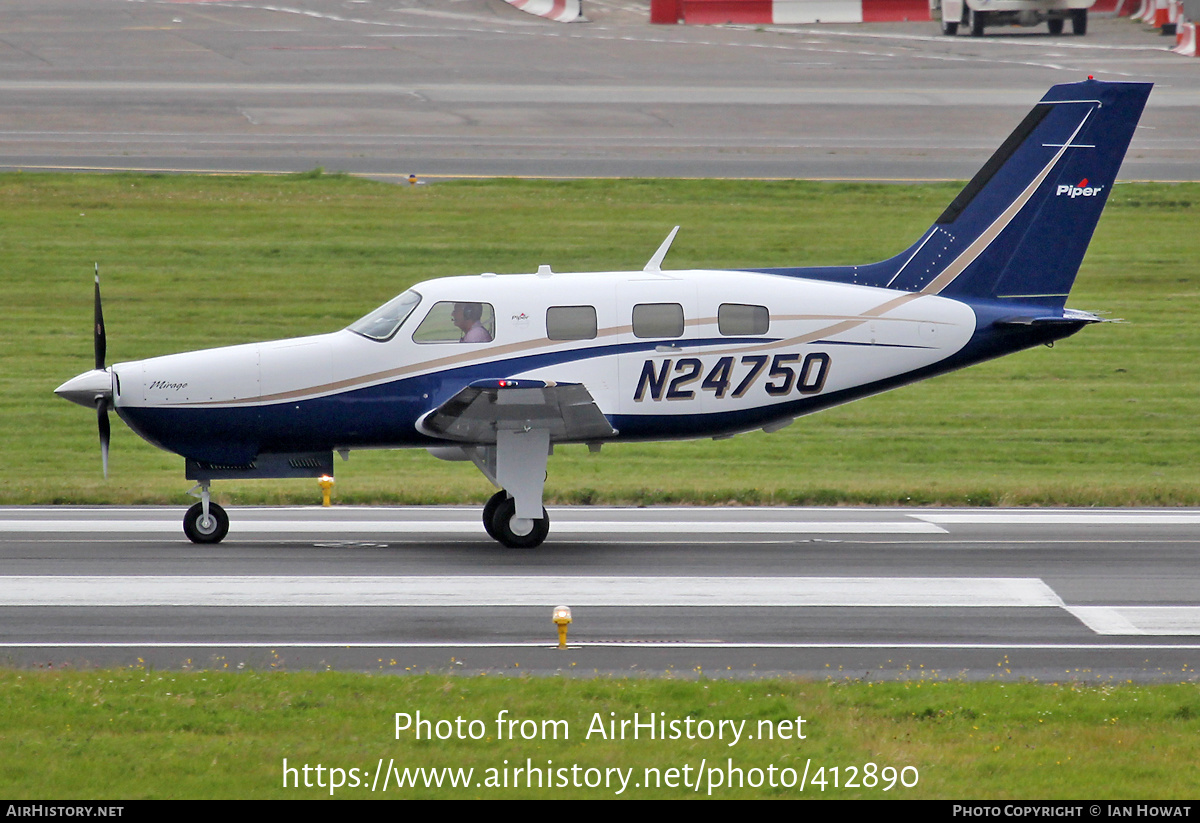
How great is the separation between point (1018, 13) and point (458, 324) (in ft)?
136

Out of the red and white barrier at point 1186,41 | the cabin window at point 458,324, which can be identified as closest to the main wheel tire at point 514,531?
the cabin window at point 458,324

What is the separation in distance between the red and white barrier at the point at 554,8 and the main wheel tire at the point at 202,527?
42.5 meters

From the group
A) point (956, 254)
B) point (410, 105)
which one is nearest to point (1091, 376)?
point (956, 254)

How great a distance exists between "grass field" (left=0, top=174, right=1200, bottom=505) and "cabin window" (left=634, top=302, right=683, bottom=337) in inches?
189

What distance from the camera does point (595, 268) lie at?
29422 mm

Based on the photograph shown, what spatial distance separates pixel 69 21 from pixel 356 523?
42115 millimetres

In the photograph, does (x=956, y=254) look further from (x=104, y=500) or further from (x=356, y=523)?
(x=104, y=500)

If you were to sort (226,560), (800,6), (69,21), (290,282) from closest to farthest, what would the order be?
(226,560) < (290,282) < (69,21) < (800,6)

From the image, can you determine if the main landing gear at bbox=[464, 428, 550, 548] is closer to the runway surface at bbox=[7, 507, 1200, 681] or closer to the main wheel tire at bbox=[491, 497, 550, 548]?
the main wheel tire at bbox=[491, 497, 550, 548]

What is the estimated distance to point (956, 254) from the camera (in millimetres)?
16672

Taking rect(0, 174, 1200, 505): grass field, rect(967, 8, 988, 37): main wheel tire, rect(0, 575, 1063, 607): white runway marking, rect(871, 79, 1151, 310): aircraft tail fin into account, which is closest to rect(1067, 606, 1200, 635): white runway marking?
rect(0, 575, 1063, 607): white runway marking

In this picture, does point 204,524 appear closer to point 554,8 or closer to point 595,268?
point 595,268

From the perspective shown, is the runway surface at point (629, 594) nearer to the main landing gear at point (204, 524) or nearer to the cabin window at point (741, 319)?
the main landing gear at point (204, 524)

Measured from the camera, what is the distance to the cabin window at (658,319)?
616 inches
